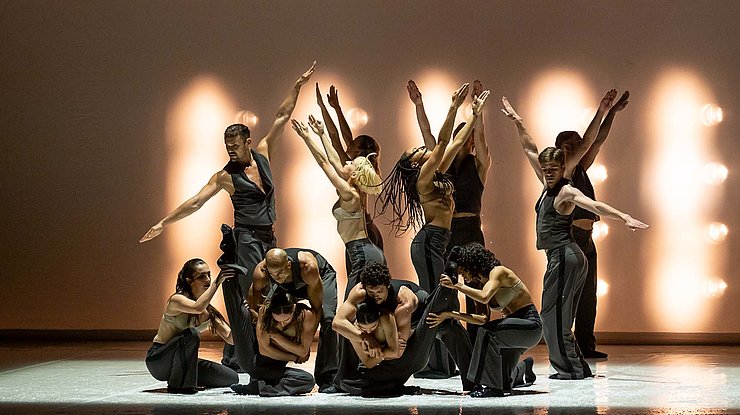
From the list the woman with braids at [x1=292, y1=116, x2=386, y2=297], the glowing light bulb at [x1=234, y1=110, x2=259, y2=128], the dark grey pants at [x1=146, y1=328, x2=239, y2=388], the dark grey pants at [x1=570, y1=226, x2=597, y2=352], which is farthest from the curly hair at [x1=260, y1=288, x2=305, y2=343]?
the glowing light bulb at [x1=234, y1=110, x2=259, y2=128]

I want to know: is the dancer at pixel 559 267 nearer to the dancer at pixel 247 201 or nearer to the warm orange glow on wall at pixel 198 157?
the dancer at pixel 247 201

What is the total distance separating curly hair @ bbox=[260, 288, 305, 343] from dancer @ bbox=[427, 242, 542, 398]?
2.16ft

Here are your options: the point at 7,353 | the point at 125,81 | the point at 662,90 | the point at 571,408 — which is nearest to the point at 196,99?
the point at 125,81

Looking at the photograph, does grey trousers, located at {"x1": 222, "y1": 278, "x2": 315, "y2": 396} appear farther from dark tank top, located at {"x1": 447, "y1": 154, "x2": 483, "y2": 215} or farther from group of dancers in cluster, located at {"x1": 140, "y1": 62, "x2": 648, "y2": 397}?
dark tank top, located at {"x1": 447, "y1": 154, "x2": 483, "y2": 215}

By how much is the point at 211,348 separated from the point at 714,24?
4.31m

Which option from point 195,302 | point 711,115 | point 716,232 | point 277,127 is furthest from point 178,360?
point 711,115

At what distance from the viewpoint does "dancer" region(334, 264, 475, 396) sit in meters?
5.47

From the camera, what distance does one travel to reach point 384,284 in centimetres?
539

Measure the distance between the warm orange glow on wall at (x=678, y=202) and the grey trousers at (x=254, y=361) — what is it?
361 centimetres

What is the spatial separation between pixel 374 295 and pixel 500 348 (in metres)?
0.65

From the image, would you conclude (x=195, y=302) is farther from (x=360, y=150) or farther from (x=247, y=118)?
(x=247, y=118)

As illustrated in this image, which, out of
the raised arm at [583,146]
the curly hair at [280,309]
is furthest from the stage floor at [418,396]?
the raised arm at [583,146]

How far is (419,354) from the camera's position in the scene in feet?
18.2

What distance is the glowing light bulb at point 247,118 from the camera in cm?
871
